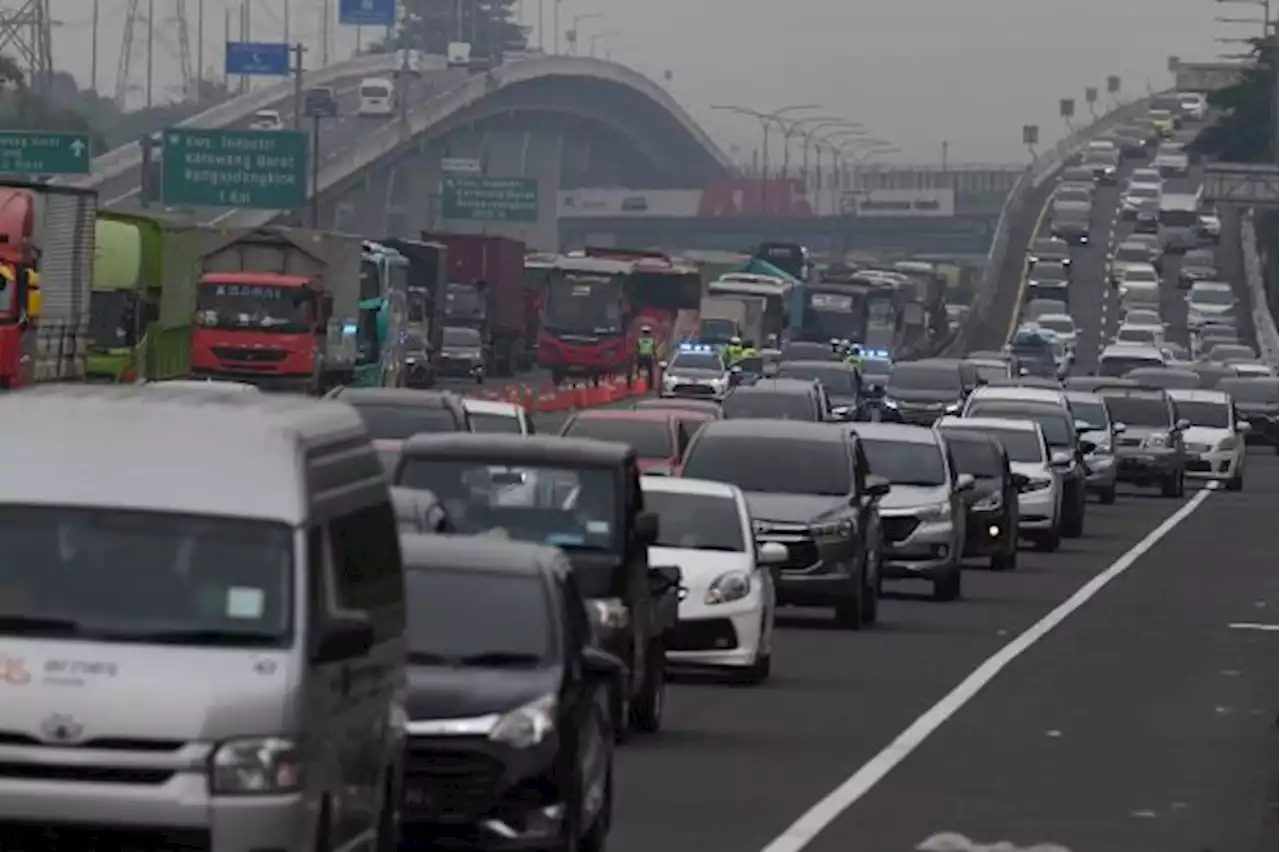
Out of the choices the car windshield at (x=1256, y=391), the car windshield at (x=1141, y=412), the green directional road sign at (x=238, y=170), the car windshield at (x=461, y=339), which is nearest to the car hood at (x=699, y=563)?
the car windshield at (x=1141, y=412)

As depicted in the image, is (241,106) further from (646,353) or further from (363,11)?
(646,353)

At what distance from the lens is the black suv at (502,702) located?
14.3 meters

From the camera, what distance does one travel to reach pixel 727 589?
2398cm

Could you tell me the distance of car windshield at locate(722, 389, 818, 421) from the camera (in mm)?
48812

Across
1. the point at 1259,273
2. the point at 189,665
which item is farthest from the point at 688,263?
the point at 189,665

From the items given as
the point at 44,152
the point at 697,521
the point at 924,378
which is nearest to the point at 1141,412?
the point at 924,378

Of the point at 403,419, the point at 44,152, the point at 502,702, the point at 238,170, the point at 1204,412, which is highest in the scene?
the point at 44,152

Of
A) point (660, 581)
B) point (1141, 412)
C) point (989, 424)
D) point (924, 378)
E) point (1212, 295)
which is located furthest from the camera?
point (1212, 295)

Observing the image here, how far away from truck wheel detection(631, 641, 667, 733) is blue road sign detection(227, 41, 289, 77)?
92.2 m

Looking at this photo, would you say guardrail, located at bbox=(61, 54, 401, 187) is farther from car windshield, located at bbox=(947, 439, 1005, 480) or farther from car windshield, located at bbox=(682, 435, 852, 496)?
car windshield, located at bbox=(682, 435, 852, 496)

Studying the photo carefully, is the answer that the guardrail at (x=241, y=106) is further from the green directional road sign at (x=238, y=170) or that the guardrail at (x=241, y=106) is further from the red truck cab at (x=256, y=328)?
the red truck cab at (x=256, y=328)

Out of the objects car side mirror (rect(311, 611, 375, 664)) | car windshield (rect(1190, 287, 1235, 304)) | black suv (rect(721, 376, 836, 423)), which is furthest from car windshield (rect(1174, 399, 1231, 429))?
car windshield (rect(1190, 287, 1235, 304))

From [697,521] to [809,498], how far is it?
5411mm

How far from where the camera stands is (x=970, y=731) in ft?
72.0
